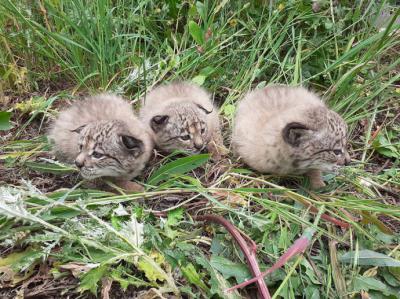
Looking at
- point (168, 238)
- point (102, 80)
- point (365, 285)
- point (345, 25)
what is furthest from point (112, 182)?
point (345, 25)

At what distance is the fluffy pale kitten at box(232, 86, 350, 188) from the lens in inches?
135

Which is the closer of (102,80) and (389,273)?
(389,273)

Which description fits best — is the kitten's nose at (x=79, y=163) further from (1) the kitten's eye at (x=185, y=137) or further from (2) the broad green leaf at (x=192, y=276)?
(2) the broad green leaf at (x=192, y=276)

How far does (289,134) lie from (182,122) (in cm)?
98

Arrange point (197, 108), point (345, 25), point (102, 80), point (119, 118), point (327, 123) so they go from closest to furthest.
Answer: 1. point (327, 123)
2. point (119, 118)
3. point (197, 108)
4. point (102, 80)
5. point (345, 25)

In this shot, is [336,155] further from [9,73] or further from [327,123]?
[9,73]

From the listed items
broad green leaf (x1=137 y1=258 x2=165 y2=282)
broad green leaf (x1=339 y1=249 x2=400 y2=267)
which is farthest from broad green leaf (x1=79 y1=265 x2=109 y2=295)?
broad green leaf (x1=339 y1=249 x2=400 y2=267)

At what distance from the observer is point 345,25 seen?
193 inches

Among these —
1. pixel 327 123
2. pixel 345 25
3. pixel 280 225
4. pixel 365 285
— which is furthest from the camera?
pixel 345 25

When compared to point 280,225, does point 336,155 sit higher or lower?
higher

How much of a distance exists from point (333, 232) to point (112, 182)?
170cm

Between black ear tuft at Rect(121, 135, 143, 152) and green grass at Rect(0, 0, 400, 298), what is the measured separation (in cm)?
27

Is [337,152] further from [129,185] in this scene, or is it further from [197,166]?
[129,185]

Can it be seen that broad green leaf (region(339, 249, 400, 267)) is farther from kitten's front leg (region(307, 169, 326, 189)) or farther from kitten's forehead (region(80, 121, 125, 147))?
kitten's forehead (region(80, 121, 125, 147))
